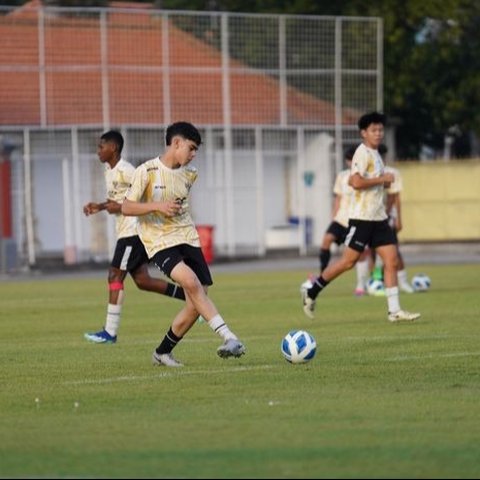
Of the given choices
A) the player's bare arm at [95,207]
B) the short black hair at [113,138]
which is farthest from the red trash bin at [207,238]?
the short black hair at [113,138]

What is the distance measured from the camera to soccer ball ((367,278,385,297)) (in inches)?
961

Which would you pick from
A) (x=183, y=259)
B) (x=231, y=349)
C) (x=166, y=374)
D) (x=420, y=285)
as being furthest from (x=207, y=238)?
(x=231, y=349)

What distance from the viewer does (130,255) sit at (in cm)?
1733

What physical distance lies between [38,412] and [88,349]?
5.02 m

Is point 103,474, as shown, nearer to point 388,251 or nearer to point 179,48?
point 388,251

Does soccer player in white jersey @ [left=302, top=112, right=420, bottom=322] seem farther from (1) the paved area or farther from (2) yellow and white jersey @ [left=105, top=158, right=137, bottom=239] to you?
(1) the paved area

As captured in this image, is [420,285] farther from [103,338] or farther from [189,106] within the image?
[189,106]

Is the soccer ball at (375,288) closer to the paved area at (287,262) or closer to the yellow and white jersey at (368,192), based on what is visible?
the yellow and white jersey at (368,192)

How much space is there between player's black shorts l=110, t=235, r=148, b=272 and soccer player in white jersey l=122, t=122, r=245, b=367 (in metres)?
3.52

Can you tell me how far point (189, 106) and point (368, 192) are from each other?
2266 cm

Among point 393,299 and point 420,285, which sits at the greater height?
point 393,299

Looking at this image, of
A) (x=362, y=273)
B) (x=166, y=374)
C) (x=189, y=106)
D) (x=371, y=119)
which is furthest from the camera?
(x=189, y=106)

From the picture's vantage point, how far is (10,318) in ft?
71.0

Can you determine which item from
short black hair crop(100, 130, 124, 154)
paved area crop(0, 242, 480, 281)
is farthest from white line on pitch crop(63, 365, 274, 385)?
paved area crop(0, 242, 480, 281)
